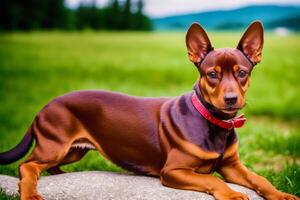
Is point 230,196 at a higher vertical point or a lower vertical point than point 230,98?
lower

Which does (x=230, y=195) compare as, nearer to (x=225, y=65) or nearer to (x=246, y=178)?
(x=246, y=178)

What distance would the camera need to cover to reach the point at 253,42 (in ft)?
15.7

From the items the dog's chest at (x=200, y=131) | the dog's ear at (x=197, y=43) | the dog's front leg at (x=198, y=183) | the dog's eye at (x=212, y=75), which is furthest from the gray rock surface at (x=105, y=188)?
the dog's ear at (x=197, y=43)

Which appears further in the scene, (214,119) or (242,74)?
(214,119)

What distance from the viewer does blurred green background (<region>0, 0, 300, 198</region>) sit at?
22.7ft

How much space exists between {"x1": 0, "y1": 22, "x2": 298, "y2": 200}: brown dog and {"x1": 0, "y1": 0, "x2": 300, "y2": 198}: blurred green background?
0.65 m

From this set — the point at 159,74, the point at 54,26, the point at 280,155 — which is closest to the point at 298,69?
the point at 159,74

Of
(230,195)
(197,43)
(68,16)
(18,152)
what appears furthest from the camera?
(68,16)

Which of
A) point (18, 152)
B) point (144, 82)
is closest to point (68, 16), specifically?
point (144, 82)

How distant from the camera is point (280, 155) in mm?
6961

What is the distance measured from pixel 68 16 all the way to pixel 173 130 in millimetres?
35762

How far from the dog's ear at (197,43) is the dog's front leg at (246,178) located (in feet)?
3.02

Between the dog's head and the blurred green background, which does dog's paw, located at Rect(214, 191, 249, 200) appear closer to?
the dog's head

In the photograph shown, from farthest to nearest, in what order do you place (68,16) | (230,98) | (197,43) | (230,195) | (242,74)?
(68,16)
(197,43)
(242,74)
(230,195)
(230,98)
